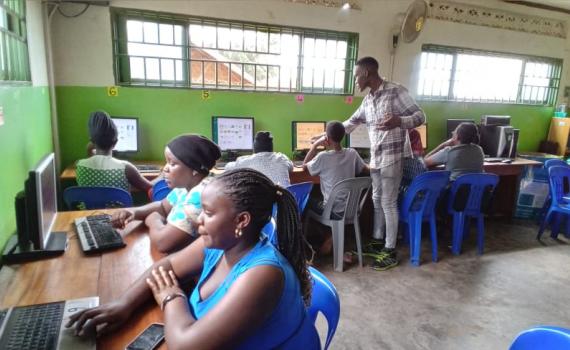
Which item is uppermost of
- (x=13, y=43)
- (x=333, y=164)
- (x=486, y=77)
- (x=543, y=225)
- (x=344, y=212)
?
(x=486, y=77)

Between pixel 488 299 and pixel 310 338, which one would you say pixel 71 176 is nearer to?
pixel 310 338

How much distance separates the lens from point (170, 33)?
10.6 feet

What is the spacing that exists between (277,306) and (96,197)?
1542mm

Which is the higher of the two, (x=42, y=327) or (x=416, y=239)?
(x=42, y=327)

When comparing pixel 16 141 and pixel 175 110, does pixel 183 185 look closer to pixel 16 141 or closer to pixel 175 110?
pixel 16 141

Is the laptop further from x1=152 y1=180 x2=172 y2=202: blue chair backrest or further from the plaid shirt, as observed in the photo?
the plaid shirt

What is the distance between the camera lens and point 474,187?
10.8 ft

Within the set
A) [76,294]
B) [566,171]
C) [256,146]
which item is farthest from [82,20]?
[566,171]

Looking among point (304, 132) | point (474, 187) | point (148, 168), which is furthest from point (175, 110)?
point (474, 187)

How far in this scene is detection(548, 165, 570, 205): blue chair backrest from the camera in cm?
360

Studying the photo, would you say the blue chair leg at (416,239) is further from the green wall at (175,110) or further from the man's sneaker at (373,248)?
the green wall at (175,110)

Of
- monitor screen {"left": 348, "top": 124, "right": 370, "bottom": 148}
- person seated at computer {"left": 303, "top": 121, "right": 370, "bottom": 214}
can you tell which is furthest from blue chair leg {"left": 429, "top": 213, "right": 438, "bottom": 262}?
monitor screen {"left": 348, "top": 124, "right": 370, "bottom": 148}

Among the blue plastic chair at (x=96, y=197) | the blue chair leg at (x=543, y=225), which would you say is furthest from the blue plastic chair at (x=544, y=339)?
the blue chair leg at (x=543, y=225)

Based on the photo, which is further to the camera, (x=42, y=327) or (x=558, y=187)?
(x=558, y=187)
